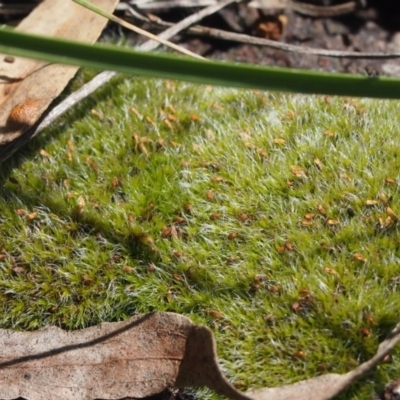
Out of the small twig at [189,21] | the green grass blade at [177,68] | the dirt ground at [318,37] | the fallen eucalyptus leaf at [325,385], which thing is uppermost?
the green grass blade at [177,68]

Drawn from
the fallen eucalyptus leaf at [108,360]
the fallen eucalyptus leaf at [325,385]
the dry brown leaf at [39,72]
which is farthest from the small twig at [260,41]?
Answer: the fallen eucalyptus leaf at [108,360]

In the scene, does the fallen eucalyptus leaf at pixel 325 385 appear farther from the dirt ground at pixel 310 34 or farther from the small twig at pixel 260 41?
the dirt ground at pixel 310 34

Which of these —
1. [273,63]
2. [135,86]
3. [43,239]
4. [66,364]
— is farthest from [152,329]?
[273,63]

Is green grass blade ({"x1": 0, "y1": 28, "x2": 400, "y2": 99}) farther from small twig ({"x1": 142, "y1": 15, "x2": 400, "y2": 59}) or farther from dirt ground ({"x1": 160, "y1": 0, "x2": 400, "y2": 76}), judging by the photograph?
dirt ground ({"x1": 160, "y1": 0, "x2": 400, "y2": 76})

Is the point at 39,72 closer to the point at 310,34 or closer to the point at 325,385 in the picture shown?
the point at 310,34

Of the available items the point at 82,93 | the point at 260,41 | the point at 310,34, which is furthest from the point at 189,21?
the point at 310,34

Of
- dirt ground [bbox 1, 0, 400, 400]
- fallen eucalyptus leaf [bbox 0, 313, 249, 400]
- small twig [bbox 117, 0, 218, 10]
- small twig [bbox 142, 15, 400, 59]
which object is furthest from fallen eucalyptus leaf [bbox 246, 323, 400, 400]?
small twig [bbox 117, 0, 218, 10]
